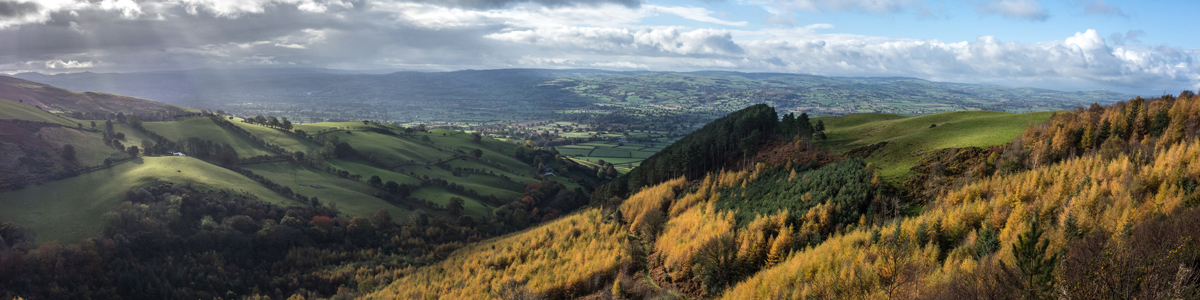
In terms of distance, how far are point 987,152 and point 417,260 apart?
7908cm

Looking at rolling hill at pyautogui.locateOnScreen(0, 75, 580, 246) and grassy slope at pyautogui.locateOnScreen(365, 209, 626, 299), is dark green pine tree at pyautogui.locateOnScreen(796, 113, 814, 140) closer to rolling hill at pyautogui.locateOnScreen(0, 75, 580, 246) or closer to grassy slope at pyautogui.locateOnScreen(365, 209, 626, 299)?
grassy slope at pyautogui.locateOnScreen(365, 209, 626, 299)

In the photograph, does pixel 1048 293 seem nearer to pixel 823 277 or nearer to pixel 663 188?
pixel 823 277

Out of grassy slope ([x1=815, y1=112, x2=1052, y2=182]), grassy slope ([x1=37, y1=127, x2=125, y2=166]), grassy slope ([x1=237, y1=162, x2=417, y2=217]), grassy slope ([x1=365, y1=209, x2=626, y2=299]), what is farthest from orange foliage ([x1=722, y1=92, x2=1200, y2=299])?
grassy slope ([x1=37, y1=127, x2=125, y2=166])

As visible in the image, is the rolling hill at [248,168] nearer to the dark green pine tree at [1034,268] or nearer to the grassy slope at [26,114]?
the grassy slope at [26,114]

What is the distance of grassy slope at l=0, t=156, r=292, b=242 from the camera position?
74.2m

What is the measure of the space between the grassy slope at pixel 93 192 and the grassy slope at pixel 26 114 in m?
43.3

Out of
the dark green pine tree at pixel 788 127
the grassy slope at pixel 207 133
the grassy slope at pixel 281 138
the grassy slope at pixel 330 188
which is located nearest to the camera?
the dark green pine tree at pixel 788 127

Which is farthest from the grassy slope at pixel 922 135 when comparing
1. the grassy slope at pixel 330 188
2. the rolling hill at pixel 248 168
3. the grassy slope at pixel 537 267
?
the grassy slope at pixel 330 188

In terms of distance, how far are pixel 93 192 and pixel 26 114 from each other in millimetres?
71368

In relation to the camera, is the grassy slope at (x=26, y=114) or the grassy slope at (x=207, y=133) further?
the grassy slope at (x=207, y=133)

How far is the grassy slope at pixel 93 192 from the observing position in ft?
243

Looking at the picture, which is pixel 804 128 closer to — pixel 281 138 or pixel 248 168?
pixel 248 168

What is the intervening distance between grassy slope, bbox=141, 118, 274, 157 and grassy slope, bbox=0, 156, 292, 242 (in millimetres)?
23989

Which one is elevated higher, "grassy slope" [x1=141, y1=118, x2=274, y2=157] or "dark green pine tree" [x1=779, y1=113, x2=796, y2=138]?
"dark green pine tree" [x1=779, y1=113, x2=796, y2=138]
